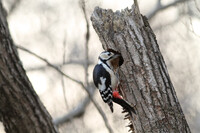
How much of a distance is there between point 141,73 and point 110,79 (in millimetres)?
373

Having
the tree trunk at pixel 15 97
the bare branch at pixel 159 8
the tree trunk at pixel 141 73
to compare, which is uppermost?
the bare branch at pixel 159 8

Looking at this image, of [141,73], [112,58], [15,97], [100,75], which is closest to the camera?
[15,97]

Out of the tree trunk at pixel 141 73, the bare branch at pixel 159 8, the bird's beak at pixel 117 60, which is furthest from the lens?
the bare branch at pixel 159 8

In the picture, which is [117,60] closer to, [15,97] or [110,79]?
[110,79]

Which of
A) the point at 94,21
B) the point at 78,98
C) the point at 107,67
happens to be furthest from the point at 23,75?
the point at 78,98

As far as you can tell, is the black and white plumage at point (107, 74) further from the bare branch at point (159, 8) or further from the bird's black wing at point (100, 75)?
the bare branch at point (159, 8)

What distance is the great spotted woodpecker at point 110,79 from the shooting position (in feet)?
12.4

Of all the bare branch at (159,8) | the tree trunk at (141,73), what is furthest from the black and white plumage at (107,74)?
the bare branch at (159,8)

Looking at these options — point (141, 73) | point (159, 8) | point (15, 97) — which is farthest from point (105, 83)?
point (159, 8)

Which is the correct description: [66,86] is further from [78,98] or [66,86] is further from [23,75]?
[23,75]

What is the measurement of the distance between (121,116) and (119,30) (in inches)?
162

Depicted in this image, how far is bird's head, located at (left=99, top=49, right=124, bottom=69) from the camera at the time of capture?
3777mm

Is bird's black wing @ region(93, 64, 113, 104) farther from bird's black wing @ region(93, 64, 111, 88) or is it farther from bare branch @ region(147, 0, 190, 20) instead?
bare branch @ region(147, 0, 190, 20)

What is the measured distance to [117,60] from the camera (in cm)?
386
